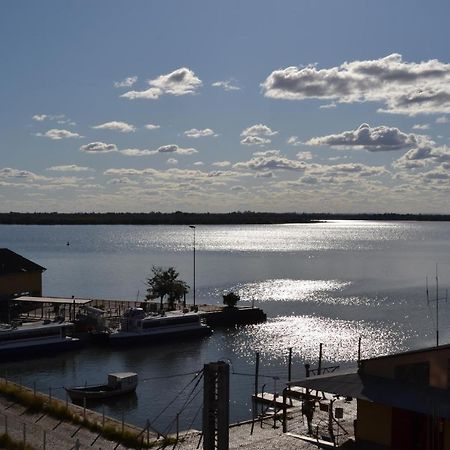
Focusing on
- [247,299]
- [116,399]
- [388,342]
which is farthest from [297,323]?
[116,399]

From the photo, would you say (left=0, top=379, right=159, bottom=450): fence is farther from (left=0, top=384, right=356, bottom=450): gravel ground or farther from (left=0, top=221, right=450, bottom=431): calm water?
(left=0, top=221, right=450, bottom=431): calm water

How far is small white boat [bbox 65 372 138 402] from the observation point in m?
47.1

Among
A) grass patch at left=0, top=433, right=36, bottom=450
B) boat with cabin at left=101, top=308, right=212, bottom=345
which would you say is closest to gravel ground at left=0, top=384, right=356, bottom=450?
grass patch at left=0, top=433, right=36, bottom=450

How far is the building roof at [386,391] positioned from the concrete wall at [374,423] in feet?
2.51

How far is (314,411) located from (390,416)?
955 cm

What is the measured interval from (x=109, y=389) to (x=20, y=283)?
38606 millimetres

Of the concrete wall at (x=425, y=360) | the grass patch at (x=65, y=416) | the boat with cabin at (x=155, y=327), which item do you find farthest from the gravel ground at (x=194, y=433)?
the boat with cabin at (x=155, y=327)

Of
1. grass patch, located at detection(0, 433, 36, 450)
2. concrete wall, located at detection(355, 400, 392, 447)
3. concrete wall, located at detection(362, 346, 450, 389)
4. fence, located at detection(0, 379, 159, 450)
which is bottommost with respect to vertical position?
fence, located at detection(0, 379, 159, 450)

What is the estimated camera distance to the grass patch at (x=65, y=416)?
3172 centimetres

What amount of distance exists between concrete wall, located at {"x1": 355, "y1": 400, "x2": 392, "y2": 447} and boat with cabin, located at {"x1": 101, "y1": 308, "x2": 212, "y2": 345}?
4433cm

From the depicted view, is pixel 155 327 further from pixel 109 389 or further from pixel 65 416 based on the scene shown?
pixel 65 416

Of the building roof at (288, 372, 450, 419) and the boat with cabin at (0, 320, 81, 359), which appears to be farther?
the boat with cabin at (0, 320, 81, 359)

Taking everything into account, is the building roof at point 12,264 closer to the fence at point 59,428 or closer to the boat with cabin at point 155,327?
the boat with cabin at point 155,327

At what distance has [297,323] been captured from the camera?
8569cm
